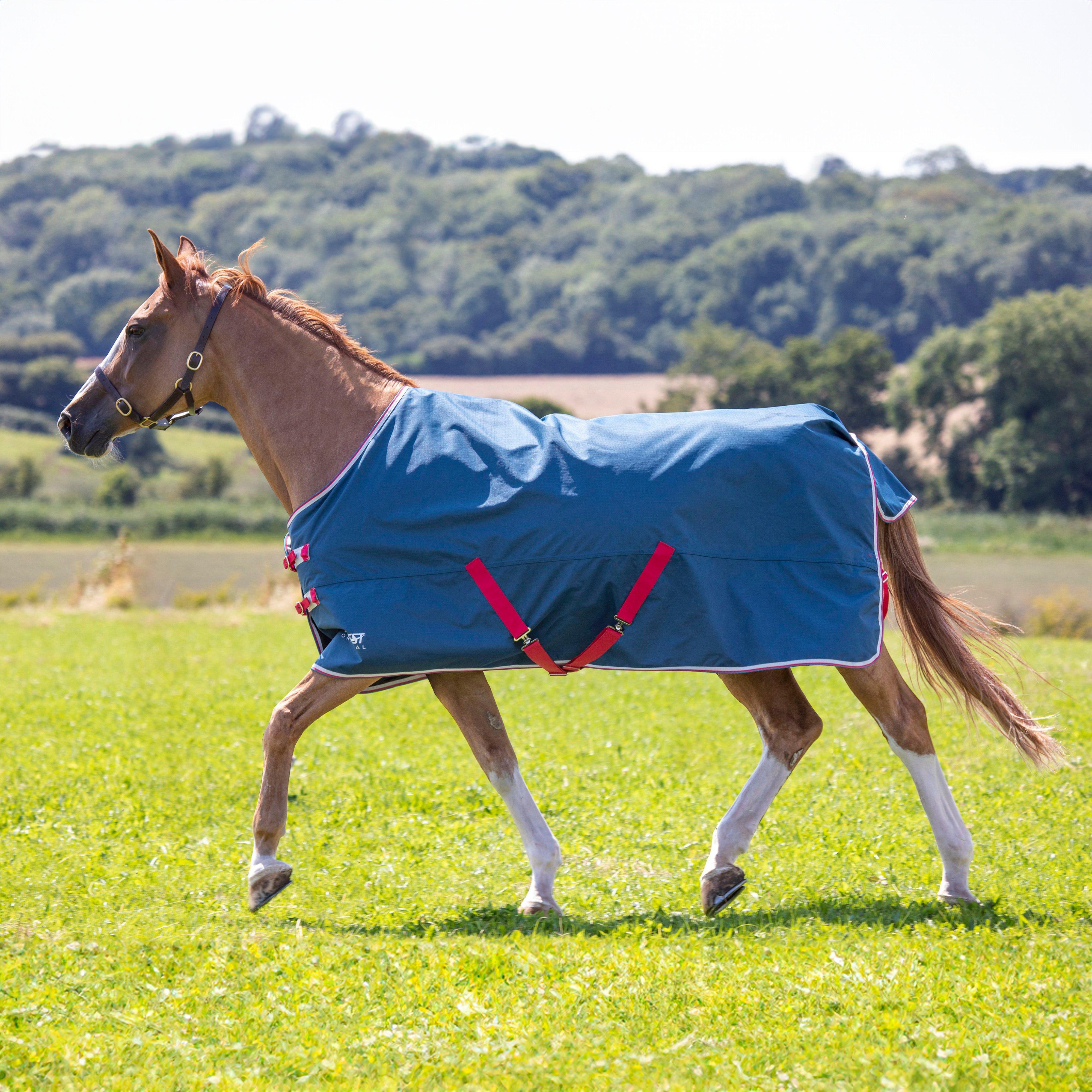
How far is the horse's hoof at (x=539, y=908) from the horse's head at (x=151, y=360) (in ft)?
8.57

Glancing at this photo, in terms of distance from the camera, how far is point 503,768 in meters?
4.77

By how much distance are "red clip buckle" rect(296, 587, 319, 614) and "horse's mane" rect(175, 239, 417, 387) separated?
1.01 metres

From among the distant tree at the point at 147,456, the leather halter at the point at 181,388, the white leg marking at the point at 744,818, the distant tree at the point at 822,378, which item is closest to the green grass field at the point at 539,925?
the white leg marking at the point at 744,818

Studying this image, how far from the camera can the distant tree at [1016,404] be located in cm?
5244

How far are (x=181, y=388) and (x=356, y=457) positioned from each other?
92 centimetres

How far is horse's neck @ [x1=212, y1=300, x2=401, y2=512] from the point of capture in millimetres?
4852

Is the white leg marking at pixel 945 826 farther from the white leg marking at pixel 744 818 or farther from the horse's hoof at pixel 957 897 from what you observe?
the white leg marking at pixel 744 818

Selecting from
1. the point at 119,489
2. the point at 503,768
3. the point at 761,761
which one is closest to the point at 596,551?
the point at 503,768

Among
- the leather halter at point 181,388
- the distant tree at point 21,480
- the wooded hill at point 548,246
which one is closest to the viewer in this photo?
the leather halter at point 181,388

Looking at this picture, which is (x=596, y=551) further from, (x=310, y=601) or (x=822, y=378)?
(x=822, y=378)

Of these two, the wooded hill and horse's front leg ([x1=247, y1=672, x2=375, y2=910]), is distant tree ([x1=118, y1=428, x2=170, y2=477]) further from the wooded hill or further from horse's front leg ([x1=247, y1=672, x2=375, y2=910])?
horse's front leg ([x1=247, y1=672, x2=375, y2=910])

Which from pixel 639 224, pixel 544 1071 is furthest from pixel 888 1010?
pixel 639 224

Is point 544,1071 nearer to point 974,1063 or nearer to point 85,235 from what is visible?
point 974,1063

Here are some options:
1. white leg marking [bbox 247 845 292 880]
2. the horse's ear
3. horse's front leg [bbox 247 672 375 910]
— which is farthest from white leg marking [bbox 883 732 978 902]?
the horse's ear
